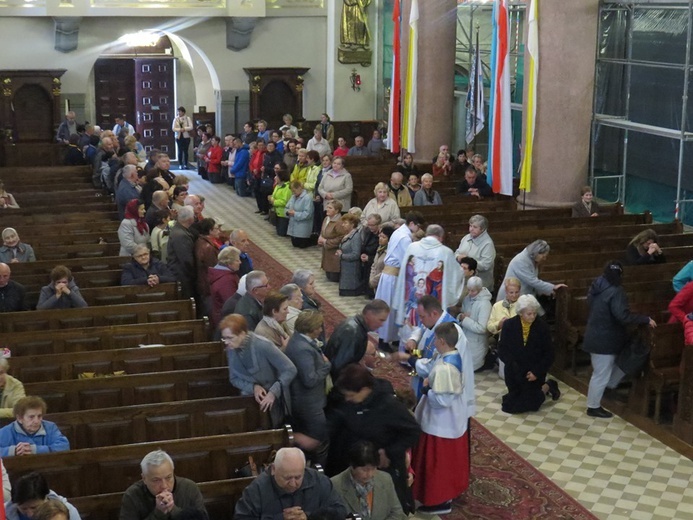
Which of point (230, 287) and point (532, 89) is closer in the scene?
point (230, 287)

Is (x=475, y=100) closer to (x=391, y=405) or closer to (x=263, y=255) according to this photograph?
(x=263, y=255)

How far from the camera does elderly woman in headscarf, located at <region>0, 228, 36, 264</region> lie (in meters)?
10.4

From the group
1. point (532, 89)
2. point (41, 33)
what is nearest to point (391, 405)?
point (532, 89)

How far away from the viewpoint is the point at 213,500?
5.90 metres

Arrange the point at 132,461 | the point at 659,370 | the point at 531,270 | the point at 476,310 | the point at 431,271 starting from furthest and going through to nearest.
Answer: the point at 531,270, the point at 476,310, the point at 431,271, the point at 659,370, the point at 132,461

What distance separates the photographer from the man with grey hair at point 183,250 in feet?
33.1

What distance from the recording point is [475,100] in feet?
55.5

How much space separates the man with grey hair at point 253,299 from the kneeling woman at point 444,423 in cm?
133

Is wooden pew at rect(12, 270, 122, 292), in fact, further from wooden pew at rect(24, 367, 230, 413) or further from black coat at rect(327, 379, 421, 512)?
→ black coat at rect(327, 379, 421, 512)

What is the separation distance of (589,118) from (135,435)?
871 cm

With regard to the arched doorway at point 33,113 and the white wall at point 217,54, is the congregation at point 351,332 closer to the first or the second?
the arched doorway at point 33,113

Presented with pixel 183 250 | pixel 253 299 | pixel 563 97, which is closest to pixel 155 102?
pixel 563 97

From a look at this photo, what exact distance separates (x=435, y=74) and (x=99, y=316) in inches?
401

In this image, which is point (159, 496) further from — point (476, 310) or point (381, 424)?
point (476, 310)
